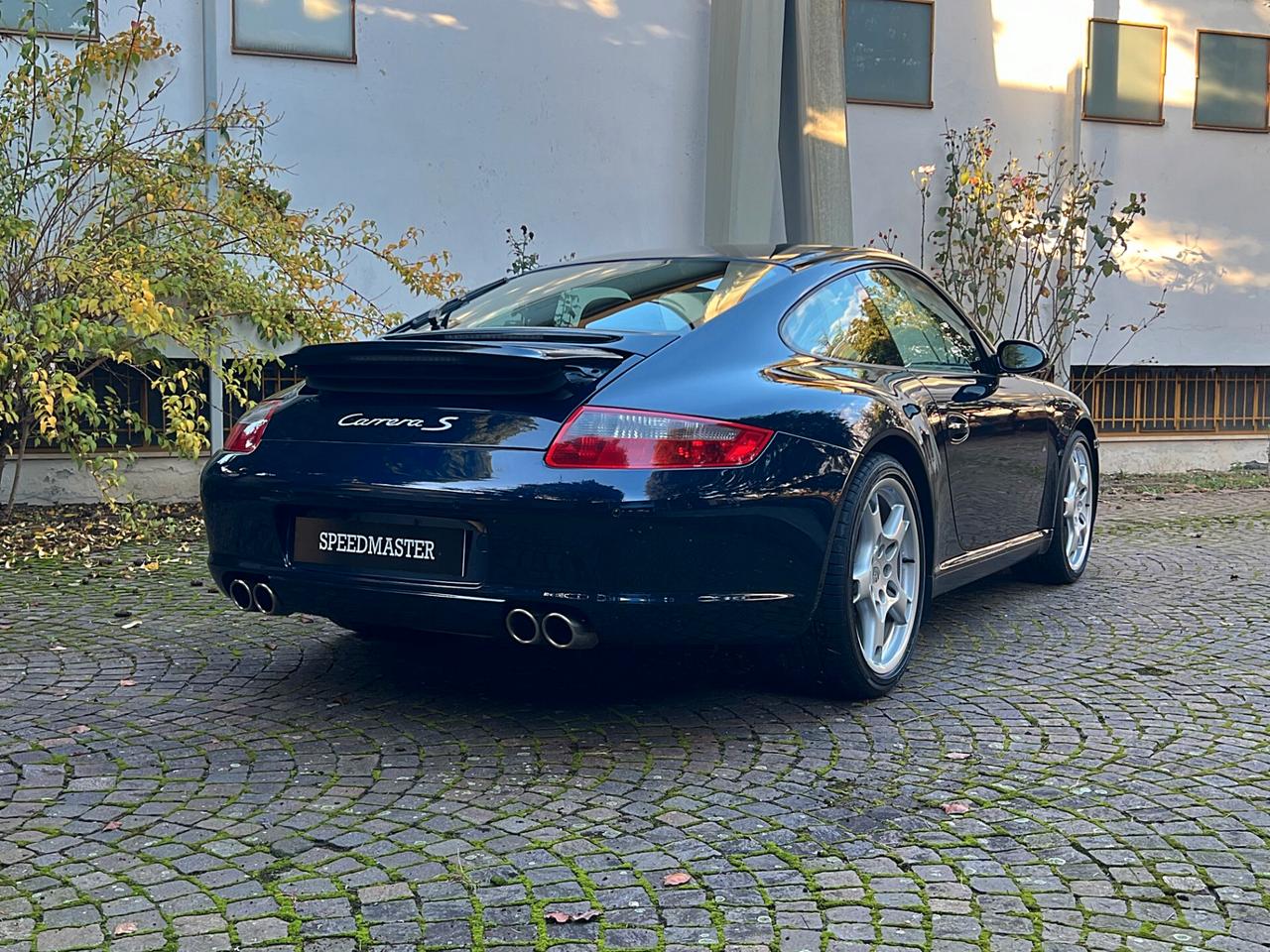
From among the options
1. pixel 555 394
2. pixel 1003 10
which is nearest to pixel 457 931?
pixel 555 394

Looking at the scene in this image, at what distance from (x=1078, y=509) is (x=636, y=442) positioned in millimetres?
3719

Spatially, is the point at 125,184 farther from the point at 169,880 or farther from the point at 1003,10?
the point at 1003,10

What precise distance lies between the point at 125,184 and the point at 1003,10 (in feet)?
25.8

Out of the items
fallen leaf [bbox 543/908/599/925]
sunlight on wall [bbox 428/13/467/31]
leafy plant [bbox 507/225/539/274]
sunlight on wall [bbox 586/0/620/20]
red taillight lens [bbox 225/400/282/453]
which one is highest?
sunlight on wall [bbox 586/0/620/20]

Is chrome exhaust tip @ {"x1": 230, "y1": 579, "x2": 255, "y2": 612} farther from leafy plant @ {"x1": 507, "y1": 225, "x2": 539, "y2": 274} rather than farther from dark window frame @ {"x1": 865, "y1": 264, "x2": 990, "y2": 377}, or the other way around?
leafy plant @ {"x1": 507, "y1": 225, "x2": 539, "y2": 274}

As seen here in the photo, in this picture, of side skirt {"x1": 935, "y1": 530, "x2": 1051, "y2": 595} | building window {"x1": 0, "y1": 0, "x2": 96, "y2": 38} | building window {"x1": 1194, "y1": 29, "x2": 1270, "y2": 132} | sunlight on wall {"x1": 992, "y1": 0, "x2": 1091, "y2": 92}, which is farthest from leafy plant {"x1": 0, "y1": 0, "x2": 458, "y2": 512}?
building window {"x1": 1194, "y1": 29, "x2": 1270, "y2": 132}

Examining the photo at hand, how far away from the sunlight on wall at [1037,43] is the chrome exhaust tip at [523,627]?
32.8 ft

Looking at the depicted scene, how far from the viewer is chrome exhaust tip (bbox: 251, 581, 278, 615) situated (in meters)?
4.11

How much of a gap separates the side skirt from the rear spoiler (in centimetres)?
169

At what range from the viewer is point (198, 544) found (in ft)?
25.3

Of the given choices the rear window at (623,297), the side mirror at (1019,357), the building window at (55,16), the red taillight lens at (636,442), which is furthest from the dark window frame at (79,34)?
the red taillight lens at (636,442)

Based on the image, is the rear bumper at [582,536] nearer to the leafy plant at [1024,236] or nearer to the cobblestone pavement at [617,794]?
the cobblestone pavement at [617,794]

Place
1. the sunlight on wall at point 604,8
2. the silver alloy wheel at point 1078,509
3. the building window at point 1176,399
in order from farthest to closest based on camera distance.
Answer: the building window at point 1176,399, the sunlight on wall at point 604,8, the silver alloy wheel at point 1078,509

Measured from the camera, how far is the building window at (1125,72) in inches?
495
